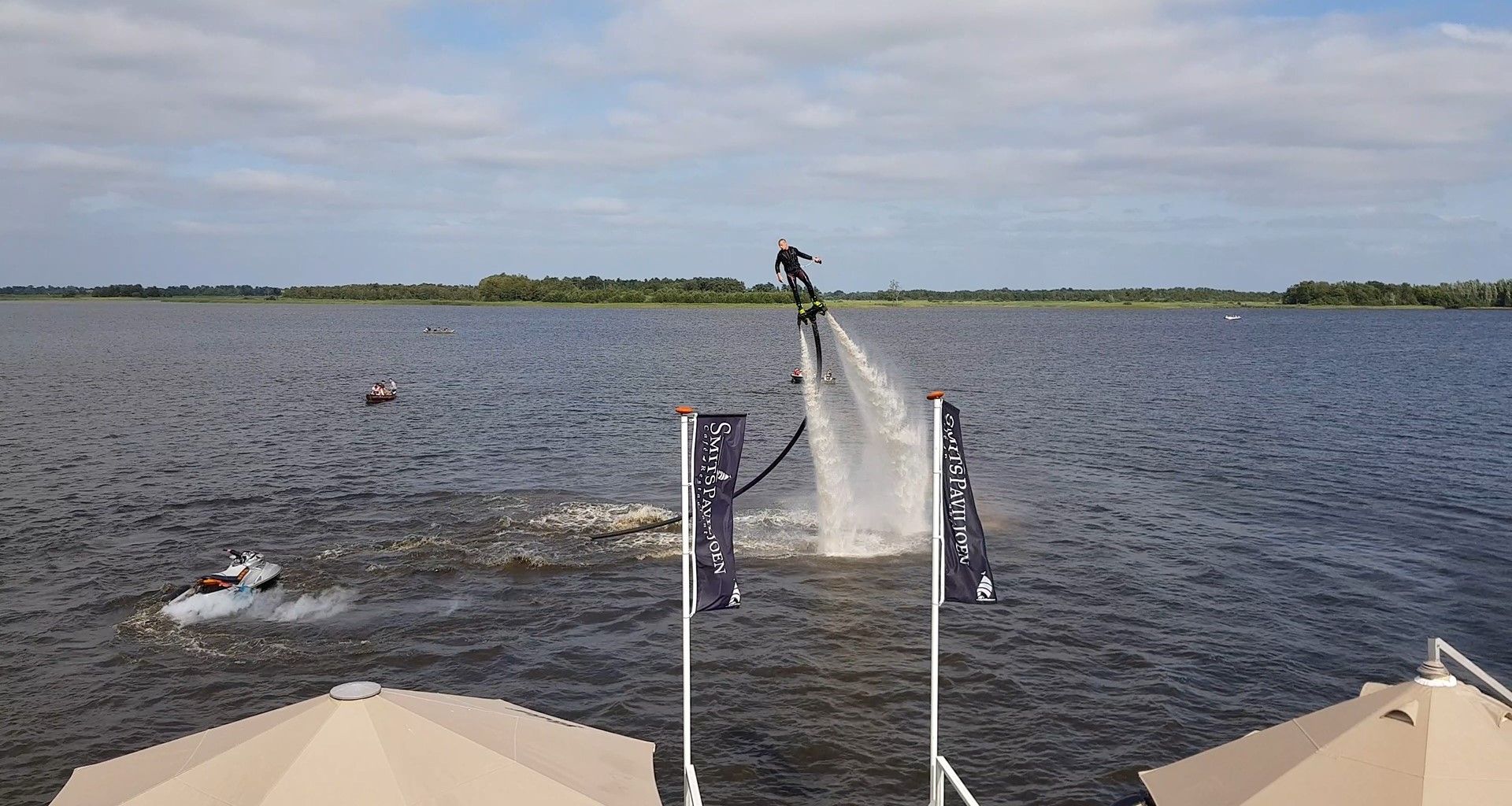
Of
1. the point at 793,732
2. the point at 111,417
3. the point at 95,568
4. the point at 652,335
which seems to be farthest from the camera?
the point at 652,335

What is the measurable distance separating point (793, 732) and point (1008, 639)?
311 inches

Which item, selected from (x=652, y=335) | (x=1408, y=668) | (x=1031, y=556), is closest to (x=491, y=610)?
(x=1031, y=556)

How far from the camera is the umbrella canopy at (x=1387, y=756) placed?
36.5 feet

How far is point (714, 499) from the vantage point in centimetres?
1688

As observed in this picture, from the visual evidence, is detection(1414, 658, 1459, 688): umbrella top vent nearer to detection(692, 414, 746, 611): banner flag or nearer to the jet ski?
detection(692, 414, 746, 611): banner flag

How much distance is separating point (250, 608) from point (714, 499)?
19.7m

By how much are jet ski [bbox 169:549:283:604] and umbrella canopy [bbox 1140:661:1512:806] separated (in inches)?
1044

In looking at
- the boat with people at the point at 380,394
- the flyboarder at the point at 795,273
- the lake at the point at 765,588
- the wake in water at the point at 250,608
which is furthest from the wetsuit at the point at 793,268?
the boat with people at the point at 380,394

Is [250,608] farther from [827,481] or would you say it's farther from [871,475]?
[871,475]

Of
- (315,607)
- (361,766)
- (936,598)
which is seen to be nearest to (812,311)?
(936,598)

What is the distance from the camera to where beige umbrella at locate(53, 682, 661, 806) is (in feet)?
37.9

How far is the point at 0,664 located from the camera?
87.1 ft

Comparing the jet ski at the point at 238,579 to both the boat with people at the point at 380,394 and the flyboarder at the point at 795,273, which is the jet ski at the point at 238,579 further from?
the boat with people at the point at 380,394

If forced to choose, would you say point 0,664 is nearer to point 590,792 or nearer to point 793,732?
point 793,732
